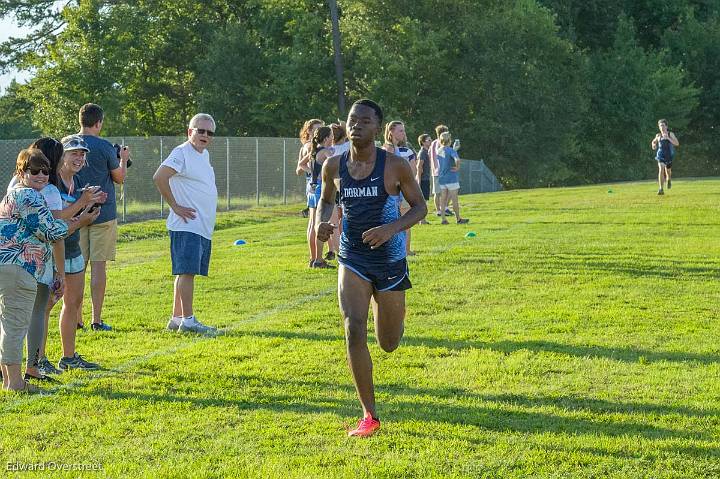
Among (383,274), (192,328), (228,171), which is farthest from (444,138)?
(383,274)

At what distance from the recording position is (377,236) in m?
6.20

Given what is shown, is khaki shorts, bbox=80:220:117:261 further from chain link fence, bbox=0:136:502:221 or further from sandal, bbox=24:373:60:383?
chain link fence, bbox=0:136:502:221

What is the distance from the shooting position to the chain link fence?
88.2 ft

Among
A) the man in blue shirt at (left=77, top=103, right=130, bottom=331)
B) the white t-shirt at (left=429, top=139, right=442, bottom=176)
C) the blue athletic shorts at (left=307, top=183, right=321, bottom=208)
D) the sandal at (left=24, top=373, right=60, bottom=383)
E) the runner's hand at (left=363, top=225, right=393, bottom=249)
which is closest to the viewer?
the runner's hand at (left=363, top=225, right=393, bottom=249)

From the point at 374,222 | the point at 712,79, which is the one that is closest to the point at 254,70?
the point at 712,79

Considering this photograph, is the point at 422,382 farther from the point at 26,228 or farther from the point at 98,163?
the point at 98,163

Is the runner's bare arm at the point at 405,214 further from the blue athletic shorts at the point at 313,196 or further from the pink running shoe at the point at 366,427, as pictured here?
the blue athletic shorts at the point at 313,196

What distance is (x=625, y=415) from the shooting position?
6.70 metres

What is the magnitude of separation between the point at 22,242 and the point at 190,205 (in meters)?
2.66

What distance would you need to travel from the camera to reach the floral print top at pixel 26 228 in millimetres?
7117

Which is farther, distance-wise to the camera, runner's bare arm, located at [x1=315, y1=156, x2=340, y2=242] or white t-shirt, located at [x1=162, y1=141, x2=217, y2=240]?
white t-shirt, located at [x1=162, y1=141, x2=217, y2=240]


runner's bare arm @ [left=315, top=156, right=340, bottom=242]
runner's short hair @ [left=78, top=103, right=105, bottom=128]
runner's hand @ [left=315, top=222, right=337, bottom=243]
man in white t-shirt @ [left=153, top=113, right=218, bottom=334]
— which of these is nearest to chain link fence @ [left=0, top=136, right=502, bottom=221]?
man in white t-shirt @ [left=153, top=113, right=218, bottom=334]

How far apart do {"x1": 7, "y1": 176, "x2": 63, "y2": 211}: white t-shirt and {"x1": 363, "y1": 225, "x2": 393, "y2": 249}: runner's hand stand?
8.02 ft

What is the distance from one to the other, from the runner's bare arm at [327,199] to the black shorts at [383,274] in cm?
21
